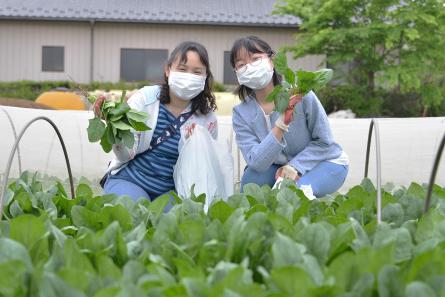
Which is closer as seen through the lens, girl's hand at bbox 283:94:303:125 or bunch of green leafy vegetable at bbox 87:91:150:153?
bunch of green leafy vegetable at bbox 87:91:150:153

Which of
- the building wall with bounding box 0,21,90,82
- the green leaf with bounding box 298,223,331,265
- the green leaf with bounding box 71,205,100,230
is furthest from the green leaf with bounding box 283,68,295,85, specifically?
the building wall with bounding box 0,21,90,82

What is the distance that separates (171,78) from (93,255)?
237 centimetres

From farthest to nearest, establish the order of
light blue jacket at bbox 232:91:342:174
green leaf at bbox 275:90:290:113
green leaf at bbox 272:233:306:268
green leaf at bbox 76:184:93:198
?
light blue jacket at bbox 232:91:342:174 < green leaf at bbox 275:90:290:113 < green leaf at bbox 76:184:93:198 < green leaf at bbox 272:233:306:268

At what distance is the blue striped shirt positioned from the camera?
460cm

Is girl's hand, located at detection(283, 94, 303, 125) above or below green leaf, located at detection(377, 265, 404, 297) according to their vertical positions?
above

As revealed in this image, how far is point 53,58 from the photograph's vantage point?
2200 centimetres

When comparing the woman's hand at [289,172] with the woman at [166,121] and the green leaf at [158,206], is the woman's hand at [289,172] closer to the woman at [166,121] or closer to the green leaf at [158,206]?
the woman at [166,121]

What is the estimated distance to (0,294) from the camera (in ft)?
6.15

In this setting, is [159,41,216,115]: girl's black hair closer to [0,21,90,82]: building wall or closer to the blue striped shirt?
the blue striped shirt

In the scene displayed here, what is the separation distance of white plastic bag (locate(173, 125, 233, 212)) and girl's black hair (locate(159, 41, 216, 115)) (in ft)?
0.67

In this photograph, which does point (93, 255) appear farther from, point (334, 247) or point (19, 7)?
point (19, 7)

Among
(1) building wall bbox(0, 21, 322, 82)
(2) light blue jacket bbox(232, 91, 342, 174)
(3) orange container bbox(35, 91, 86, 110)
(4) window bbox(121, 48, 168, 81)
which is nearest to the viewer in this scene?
(2) light blue jacket bbox(232, 91, 342, 174)

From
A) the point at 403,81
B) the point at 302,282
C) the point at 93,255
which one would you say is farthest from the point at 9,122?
the point at 403,81

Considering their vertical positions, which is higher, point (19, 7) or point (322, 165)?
point (19, 7)
